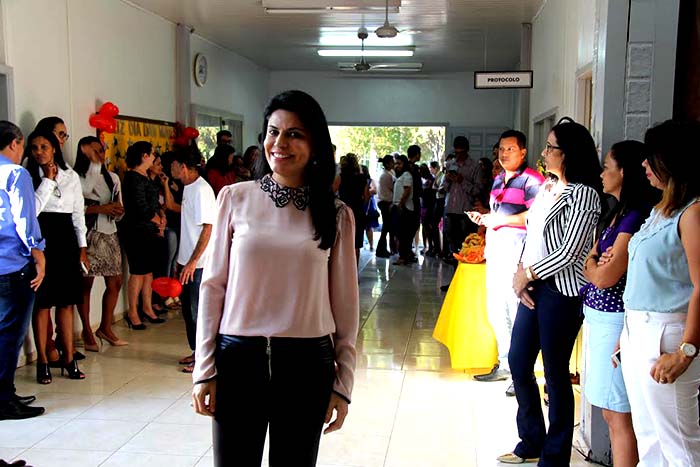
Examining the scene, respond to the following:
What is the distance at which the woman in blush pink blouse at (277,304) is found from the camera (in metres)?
2.10

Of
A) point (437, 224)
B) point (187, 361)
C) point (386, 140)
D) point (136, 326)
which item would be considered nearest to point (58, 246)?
point (187, 361)

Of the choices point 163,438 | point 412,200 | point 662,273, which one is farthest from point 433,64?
point 662,273

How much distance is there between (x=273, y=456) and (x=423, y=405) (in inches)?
105

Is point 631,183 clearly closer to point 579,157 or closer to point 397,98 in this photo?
point 579,157

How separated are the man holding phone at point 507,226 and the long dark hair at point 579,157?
131cm

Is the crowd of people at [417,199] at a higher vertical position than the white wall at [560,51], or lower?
lower

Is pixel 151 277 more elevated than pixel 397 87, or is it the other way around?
pixel 397 87

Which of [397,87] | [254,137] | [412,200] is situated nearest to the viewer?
[412,200]

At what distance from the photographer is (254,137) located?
1336 cm

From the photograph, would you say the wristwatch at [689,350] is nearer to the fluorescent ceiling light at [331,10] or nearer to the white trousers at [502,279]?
the white trousers at [502,279]

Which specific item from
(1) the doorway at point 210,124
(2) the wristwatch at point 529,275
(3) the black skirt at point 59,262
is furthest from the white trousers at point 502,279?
(1) the doorway at point 210,124

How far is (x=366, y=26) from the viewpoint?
9.91 metres

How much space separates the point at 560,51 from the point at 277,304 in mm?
5802

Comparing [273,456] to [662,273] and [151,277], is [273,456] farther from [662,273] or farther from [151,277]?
[151,277]
